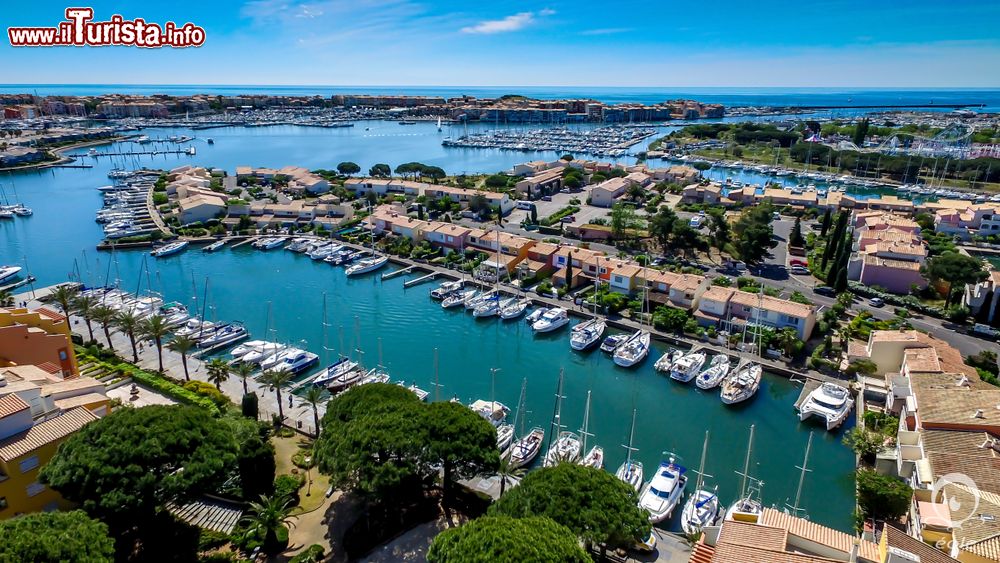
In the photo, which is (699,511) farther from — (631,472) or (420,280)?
(420,280)

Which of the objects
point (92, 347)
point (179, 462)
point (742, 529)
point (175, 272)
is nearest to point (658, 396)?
point (742, 529)

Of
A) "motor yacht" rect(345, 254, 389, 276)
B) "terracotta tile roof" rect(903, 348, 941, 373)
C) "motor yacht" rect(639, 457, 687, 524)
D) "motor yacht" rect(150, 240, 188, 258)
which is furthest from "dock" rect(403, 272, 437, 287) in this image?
"terracotta tile roof" rect(903, 348, 941, 373)

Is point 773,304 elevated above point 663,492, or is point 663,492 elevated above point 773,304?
point 773,304

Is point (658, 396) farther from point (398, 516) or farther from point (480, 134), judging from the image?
point (480, 134)

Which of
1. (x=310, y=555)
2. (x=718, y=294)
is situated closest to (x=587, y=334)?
(x=718, y=294)

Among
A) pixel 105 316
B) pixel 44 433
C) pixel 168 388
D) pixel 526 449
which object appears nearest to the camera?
pixel 44 433

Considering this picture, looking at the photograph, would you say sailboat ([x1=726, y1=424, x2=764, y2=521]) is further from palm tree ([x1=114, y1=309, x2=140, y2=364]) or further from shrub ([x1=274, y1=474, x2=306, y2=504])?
palm tree ([x1=114, y1=309, x2=140, y2=364])

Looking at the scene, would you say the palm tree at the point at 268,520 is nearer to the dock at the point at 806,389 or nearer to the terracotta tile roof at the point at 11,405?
the terracotta tile roof at the point at 11,405
